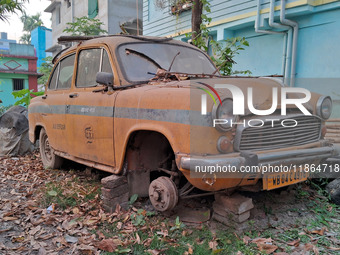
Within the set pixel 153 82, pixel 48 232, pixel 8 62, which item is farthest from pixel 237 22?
pixel 8 62

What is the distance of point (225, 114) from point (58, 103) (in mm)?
2956

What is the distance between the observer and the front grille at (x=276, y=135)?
282cm

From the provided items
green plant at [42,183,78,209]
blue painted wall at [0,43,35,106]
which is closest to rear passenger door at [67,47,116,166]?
green plant at [42,183,78,209]

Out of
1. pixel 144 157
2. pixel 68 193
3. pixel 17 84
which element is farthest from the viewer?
pixel 17 84

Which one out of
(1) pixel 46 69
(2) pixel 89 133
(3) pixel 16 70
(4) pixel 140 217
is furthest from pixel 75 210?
(3) pixel 16 70

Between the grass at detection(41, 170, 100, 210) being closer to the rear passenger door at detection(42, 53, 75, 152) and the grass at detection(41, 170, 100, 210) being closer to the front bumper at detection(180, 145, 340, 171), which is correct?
the rear passenger door at detection(42, 53, 75, 152)

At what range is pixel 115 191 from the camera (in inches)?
141

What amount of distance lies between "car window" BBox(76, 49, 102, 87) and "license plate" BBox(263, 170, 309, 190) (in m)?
2.49

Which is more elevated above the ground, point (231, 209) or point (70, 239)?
point (231, 209)

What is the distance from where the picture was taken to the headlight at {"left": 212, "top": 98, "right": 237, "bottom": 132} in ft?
8.91

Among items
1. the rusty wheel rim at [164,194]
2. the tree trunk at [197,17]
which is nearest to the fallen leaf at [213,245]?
the rusty wheel rim at [164,194]

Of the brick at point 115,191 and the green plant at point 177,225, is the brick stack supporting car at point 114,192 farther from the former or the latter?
the green plant at point 177,225

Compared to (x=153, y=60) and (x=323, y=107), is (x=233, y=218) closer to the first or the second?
(x=323, y=107)

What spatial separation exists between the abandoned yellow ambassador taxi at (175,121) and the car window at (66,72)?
0.05 m
